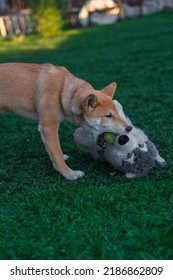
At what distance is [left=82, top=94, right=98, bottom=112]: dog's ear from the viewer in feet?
12.2

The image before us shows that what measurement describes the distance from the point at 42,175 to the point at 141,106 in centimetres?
270

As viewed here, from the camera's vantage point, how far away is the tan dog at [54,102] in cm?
381

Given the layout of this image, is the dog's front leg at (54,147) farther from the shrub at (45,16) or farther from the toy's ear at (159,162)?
the shrub at (45,16)

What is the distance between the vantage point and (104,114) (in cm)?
379

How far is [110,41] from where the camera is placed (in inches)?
562

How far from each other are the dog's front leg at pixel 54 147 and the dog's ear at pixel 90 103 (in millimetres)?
482

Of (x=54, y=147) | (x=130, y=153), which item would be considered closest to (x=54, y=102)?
(x=54, y=147)

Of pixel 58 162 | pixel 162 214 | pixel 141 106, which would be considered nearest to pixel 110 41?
pixel 141 106

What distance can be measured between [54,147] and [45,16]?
1501 cm

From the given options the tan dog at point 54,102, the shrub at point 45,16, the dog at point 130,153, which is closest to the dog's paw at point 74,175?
the tan dog at point 54,102

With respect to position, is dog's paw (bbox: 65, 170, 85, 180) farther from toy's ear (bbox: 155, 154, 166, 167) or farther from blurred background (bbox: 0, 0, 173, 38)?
blurred background (bbox: 0, 0, 173, 38)

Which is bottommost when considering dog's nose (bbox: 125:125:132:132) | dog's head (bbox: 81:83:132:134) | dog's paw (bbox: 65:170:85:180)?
dog's paw (bbox: 65:170:85:180)

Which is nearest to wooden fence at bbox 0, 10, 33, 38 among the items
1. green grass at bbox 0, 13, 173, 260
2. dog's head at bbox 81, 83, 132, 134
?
green grass at bbox 0, 13, 173, 260

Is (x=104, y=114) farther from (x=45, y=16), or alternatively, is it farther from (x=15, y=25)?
(x=15, y=25)
